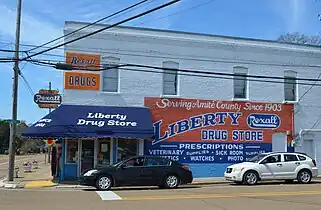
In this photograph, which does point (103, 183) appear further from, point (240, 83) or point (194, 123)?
point (240, 83)

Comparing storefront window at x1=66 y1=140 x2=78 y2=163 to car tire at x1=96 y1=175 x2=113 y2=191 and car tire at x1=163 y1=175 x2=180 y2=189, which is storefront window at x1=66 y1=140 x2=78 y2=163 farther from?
car tire at x1=163 y1=175 x2=180 y2=189

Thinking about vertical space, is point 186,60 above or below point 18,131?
above

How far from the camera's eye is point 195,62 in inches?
977

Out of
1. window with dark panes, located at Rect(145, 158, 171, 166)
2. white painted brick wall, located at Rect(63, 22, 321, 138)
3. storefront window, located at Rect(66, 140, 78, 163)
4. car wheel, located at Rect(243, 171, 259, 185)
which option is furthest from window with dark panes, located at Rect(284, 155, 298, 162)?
storefront window, located at Rect(66, 140, 78, 163)

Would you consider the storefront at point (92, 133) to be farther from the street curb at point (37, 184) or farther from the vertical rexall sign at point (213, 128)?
the street curb at point (37, 184)

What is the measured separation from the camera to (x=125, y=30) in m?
23.8

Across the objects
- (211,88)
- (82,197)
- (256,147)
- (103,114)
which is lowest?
(82,197)

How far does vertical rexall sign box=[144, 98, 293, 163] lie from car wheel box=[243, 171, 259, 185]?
409 centimetres

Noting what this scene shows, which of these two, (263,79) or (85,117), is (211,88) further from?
(85,117)

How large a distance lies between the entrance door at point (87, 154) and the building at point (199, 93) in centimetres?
5

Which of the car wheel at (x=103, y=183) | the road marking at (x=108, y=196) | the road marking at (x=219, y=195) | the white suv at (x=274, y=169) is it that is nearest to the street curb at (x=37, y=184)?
the car wheel at (x=103, y=183)

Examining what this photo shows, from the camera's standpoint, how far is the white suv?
21000 mm

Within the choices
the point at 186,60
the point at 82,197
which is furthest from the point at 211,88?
the point at 82,197

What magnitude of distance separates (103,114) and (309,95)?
12.5m
